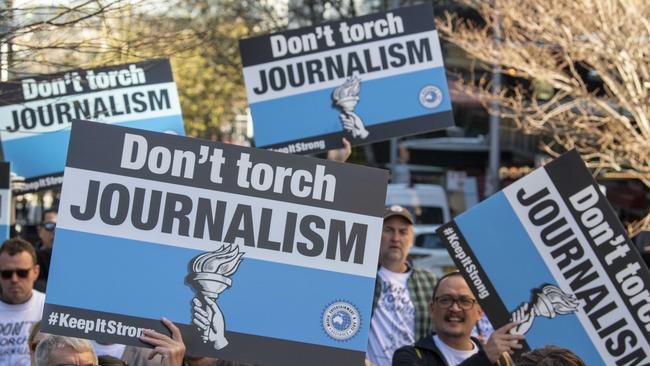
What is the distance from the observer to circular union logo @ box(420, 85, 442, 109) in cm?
901

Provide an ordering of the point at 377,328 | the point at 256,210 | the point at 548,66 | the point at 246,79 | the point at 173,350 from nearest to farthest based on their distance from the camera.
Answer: the point at 173,350, the point at 256,210, the point at 377,328, the point at 246,79, the point at 548,66

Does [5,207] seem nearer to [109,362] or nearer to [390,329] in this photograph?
[390,329]

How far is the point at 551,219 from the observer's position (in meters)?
6.34

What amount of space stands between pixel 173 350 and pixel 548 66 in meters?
9.96

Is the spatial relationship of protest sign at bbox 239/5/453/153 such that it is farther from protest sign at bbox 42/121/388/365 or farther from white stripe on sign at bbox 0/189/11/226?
protest sign at bbox 42/121/388/365

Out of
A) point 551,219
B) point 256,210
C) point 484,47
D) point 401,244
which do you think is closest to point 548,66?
point 484,47

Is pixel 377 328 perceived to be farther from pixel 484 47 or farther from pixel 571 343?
pixel 484 47

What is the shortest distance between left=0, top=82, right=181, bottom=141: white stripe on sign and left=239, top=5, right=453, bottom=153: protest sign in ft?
3.66

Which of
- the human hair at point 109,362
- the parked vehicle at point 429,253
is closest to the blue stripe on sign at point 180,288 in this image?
the human hair at point 109,362

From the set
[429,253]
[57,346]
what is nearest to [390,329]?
[57,346]

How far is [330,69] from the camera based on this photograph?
9039 mm

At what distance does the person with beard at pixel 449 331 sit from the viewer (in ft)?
20.7

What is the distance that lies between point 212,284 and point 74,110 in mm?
4968

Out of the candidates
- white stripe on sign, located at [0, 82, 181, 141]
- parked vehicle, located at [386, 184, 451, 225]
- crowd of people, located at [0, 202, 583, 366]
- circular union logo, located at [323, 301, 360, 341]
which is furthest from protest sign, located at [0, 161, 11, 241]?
parked vehicle, located at [386, 184, 451, 225]
